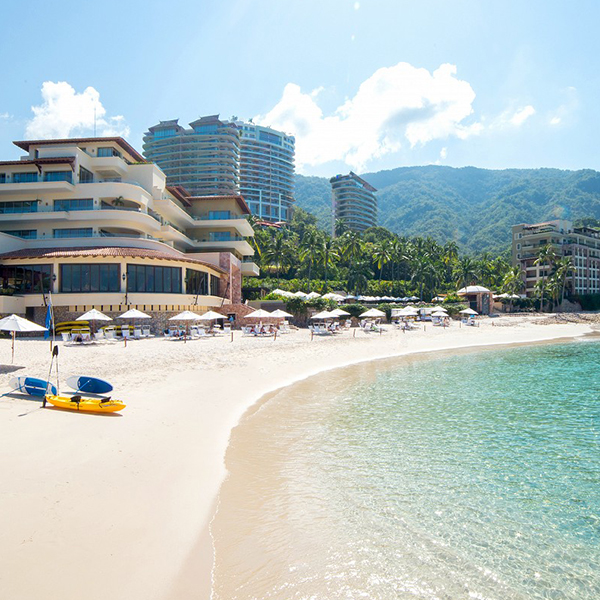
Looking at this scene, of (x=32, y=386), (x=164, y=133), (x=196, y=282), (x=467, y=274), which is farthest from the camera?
(x=164, y=133)

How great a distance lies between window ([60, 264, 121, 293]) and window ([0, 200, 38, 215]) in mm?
10621

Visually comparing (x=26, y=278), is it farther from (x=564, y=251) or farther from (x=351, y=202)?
(x=351, y=202)

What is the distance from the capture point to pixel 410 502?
712 cm

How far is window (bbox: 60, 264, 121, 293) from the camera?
3095cm

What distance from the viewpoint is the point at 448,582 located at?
5.16m

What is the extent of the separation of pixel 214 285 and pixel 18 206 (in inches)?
728

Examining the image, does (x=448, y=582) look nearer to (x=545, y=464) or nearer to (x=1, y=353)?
(x=545, y=464)

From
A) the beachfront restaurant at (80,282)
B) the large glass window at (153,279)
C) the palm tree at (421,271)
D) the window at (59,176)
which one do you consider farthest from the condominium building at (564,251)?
the window at (59,176)

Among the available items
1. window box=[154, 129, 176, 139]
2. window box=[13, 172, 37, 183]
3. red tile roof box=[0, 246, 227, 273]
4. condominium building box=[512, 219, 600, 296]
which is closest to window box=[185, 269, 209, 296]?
red tile roof box=[0, 246, 227, 273]

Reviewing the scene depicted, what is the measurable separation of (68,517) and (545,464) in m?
8.82

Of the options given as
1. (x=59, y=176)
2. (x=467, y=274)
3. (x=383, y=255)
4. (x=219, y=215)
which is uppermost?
(x=59, y=176)

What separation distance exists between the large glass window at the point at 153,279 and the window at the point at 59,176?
13.3 meters

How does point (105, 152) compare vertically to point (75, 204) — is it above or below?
above

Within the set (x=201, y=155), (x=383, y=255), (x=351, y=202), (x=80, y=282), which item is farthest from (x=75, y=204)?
(x=351, y=202)
